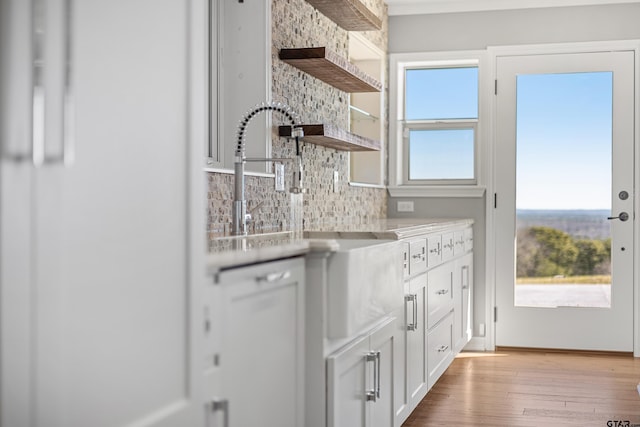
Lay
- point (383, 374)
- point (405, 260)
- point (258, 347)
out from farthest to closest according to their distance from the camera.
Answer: point (405, 260), point (383, 374), point (258, 347)

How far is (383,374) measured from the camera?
287cm

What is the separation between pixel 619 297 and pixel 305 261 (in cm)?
371

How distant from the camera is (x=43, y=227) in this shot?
3.59 feet

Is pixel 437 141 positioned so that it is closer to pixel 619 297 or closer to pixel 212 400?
pixel 619 297

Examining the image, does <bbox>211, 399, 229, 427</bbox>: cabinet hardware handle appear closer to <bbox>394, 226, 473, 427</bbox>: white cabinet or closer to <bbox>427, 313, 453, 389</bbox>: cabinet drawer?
<bbox>394, 226, 473, 427</bbox>: white cabinet

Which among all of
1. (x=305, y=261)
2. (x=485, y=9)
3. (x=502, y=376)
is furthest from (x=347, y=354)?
A: (x=485, y=9)

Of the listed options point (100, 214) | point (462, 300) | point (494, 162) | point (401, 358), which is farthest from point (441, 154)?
point (100, 214)

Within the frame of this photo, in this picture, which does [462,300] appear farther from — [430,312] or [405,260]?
[405,260]

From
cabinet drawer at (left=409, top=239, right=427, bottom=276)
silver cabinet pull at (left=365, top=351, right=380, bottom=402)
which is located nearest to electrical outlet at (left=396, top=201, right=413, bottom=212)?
cabinet drawer at (left=409, top=239, right=427, bottom=276)

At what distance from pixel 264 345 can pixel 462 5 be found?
4.13m

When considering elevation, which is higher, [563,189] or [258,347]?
[563,189]

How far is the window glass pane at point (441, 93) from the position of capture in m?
5.64

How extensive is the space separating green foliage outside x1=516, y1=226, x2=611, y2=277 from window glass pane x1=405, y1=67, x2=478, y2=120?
0.93 metres

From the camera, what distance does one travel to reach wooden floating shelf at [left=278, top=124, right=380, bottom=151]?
3.71 m
